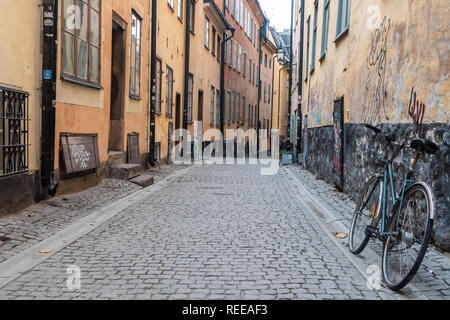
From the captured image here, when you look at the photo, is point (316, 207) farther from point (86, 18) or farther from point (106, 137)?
point (86, 18)

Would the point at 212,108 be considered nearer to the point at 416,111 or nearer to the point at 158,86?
the point at 158,86

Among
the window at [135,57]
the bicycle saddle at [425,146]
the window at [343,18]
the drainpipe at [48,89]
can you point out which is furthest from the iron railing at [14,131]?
the window at [343,18]

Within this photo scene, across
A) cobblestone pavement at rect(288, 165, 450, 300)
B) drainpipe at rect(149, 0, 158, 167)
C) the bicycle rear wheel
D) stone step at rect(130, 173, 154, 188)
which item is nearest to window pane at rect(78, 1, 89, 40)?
stone step at rect(130, 173, 154, 188)

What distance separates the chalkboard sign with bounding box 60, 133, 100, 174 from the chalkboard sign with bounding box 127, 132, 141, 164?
8.67 ft

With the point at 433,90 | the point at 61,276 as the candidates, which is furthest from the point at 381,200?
the point at 61,276

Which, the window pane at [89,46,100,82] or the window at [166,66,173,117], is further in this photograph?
the window at [166,66,173,117]

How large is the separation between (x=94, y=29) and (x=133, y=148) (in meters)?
3.78

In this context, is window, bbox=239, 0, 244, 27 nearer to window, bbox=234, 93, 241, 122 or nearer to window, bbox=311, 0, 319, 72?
window, bbox=234, 93, 241, 122

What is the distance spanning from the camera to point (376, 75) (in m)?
7.95

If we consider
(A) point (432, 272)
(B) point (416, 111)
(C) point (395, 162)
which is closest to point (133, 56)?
(C) point (395, 162)

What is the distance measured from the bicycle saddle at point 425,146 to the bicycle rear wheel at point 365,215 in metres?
0.79

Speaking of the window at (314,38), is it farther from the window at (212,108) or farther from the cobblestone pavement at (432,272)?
the cobblestone pavement at (432,272)

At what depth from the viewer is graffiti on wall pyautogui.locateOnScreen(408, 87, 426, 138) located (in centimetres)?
562

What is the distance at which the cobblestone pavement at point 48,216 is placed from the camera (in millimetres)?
5273
